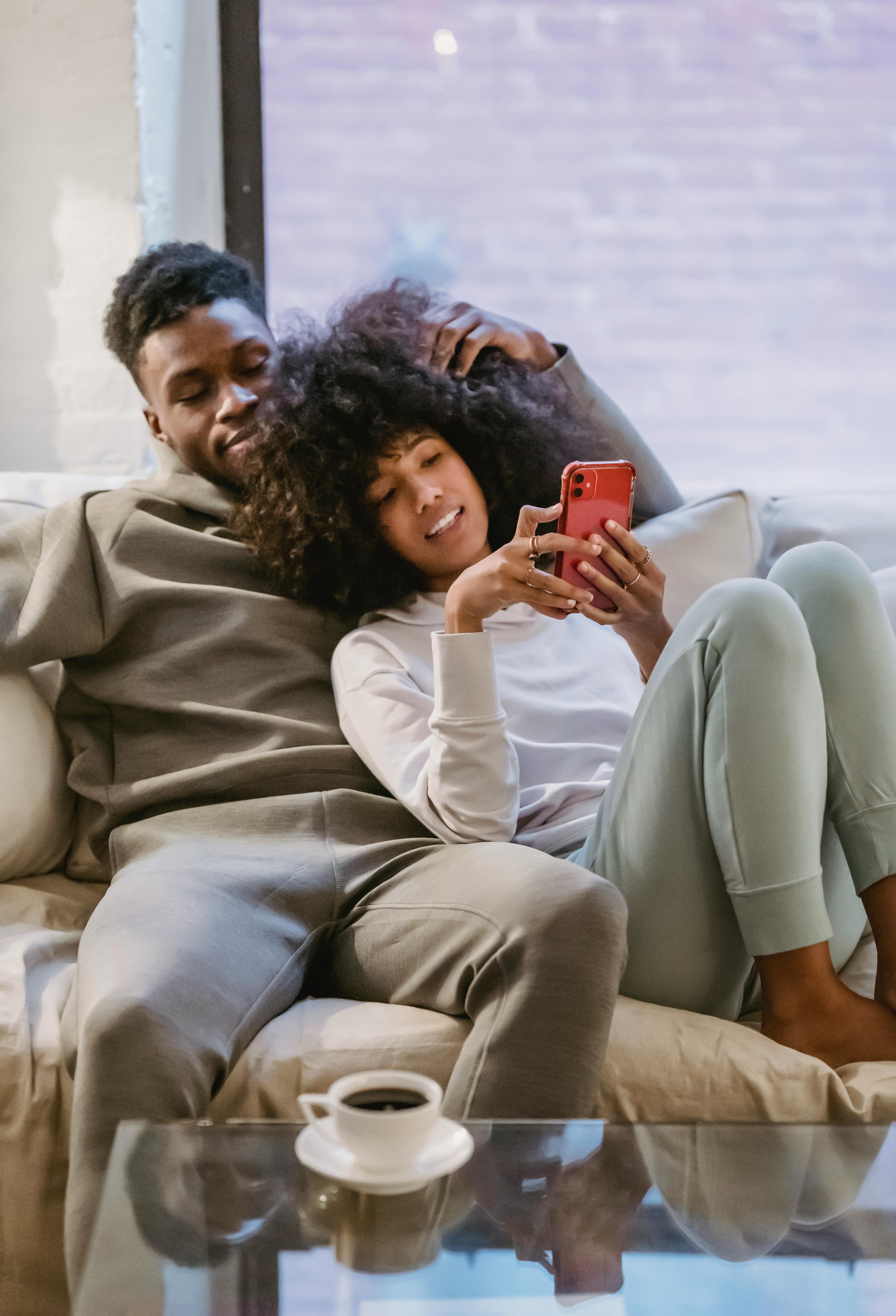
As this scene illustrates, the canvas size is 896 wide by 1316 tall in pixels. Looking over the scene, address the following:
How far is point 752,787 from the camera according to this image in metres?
0.88

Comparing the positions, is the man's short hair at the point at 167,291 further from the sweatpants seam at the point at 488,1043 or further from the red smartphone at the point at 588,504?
the sweatpants seam at the point at 488,1043

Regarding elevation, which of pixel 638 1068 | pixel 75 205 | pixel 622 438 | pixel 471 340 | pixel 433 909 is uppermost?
pixel 75 205

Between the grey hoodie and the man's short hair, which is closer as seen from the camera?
the grey hoodie

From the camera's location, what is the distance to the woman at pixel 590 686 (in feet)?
2.91

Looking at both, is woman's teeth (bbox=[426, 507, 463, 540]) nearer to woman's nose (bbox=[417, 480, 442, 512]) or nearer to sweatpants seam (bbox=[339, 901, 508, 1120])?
woman's nose (bbox=[417, 480, 442, 512])

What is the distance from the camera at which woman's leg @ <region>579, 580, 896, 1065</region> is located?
2.87 ft

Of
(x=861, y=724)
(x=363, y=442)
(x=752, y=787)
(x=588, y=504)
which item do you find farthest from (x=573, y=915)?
(x=363, y=442)

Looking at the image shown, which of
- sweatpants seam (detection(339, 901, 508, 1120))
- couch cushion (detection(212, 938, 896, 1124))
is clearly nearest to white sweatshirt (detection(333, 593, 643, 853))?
sweatpants seam (detection(339, 901, 508, 1120))

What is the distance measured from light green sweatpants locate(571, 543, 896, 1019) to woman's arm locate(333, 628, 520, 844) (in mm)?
100

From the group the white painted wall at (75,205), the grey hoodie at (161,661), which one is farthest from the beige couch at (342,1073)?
the white painted wall at (75,205)

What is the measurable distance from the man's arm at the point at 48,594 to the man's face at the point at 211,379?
0.62ft

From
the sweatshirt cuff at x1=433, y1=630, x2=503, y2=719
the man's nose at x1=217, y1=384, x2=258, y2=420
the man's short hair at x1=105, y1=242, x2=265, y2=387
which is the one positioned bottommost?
the sweatshirt cuff at x1=433, y1=630, x2=503, y2=719

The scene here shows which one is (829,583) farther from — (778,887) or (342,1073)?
(342,1073)

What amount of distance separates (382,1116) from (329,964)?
0.49 m
